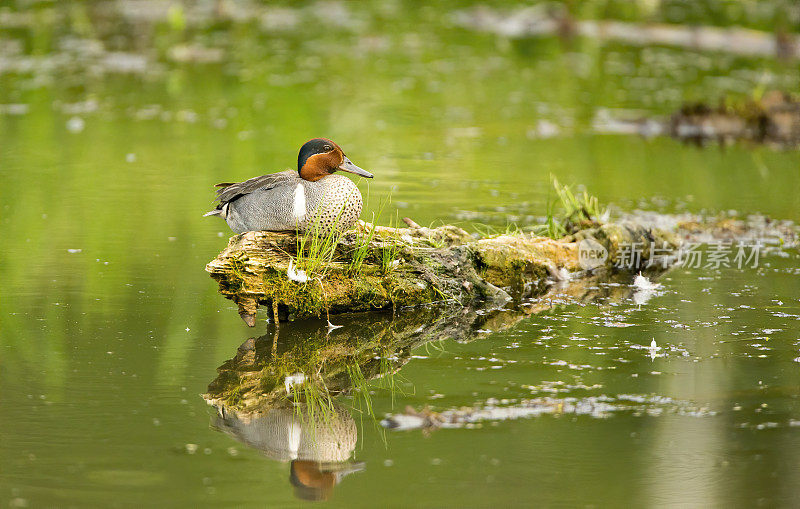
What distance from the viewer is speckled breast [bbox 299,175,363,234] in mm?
7441

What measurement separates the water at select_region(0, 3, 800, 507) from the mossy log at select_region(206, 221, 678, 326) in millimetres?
223

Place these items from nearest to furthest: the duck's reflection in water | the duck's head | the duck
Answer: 1. the duck's reflection in water
2. the duck
3. the duck's head

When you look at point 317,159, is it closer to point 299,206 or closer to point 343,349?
point 299,206

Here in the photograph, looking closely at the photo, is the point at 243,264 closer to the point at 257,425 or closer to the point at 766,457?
the point at 257,425

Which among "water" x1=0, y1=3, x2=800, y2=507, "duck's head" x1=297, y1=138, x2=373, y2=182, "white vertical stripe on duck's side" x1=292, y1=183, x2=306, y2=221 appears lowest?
"water" x1=0, y1=3, x2=800, y2=507

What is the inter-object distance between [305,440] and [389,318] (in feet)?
7.12

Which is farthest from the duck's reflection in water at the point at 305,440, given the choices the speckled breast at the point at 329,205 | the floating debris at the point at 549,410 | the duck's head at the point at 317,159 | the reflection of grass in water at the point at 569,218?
the reflection of grass in water at the point at 569,218

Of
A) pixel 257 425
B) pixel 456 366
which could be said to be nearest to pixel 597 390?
pixel 456 366

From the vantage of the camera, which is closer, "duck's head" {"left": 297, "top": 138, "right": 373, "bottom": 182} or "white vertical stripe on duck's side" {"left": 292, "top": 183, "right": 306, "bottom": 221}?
"white vertical stripe on duck's side" {"left": 292, "top": 183, "right": 306, "bottom": 221}

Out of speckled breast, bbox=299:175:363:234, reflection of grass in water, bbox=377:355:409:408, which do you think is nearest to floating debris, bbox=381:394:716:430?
reflection of grass in water, bbox=377:355:409:408

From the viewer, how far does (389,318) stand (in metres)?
7.64

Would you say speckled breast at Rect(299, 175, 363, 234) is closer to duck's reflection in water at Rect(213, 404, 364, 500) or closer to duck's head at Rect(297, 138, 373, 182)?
duck's head at Rect(297, 138, 373, 182)

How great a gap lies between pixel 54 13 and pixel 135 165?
15.1m

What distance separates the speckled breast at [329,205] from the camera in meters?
7.44
